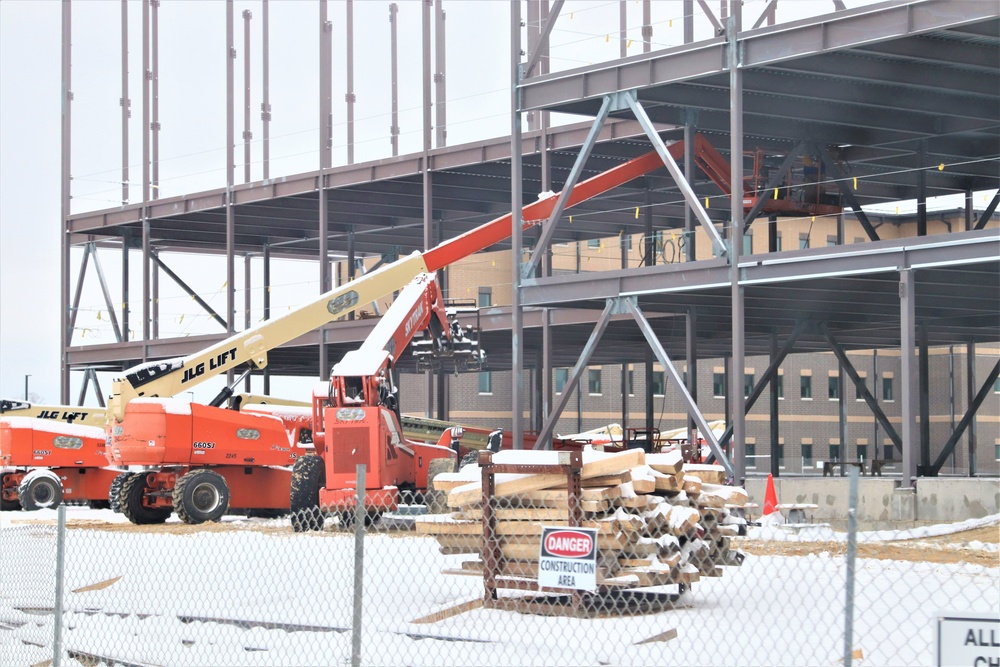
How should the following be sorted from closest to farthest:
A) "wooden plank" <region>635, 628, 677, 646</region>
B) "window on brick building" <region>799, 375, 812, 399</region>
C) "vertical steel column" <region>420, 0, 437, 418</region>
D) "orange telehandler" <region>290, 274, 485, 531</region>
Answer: "wooden plank" <region>635, 628, 677, 646</region>, "orange telehandler" <region>290, 274, 485, 531</region>, "vertical steel column" <region>420, 0, 437, 418</region>, "window on brick building" <region>799, 375, 812, 399</region>

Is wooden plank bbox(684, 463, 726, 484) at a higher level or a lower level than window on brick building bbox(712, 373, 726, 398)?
higher

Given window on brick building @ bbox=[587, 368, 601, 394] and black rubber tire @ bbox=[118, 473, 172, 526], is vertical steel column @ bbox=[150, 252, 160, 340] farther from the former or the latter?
window on brick building @ bbox=[587, 368, 601, 394]

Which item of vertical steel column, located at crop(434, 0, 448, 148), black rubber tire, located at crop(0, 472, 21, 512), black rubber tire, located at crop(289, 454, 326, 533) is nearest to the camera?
black rubber tire, located at crop(289, 454, 326, 533)

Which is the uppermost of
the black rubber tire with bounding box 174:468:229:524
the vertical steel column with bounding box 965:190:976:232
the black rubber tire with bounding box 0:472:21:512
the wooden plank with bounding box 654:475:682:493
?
the vertical steel column with bounding box 965:190:976:232

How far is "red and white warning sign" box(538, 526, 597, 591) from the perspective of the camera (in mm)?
8500

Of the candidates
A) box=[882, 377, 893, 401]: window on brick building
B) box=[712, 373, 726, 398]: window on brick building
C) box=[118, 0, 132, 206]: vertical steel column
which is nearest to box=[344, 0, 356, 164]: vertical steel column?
box=[118, 0, 132, 206]: vertical steel column

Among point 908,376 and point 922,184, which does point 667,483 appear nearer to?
point 908,376

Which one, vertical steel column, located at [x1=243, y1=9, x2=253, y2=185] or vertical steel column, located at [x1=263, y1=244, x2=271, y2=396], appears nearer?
vertical steel column, located at [x1=243, y1=9, x2=253, y2=185]

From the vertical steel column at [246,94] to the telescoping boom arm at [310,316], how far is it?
15320mm

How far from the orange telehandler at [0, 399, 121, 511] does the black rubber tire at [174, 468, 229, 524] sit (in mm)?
5359

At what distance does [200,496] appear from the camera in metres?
24.5

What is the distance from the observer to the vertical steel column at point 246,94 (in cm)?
4359

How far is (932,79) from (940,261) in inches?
171

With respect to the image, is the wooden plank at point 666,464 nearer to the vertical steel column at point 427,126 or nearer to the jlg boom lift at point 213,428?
the jlg boom lift at point 213,428
